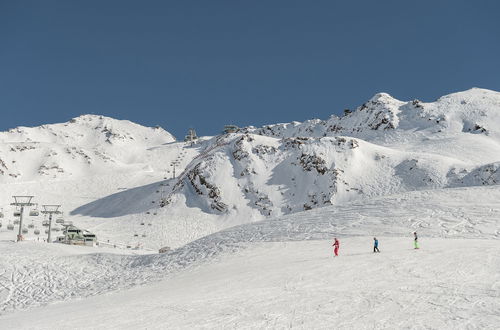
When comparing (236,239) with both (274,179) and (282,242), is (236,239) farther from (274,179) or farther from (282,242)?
(274,179)

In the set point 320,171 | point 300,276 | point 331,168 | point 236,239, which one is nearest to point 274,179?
point 320,171

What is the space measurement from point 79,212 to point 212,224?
3096cm

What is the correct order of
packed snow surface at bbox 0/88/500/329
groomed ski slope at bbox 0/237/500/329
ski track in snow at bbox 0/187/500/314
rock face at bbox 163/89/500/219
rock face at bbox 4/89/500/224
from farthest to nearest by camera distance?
rock face at bbox 4/89/500/224 < rock face at bbox 163/89/500/219 < ski track in snow at bbox 0/187/500/314 < packed snow surface at bbox 0/88/500/329 < groomed ski slope at bbox 0/237/500/329

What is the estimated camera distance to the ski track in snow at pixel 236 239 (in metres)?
35.4

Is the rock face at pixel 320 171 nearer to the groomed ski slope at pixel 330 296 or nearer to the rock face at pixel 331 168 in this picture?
the rock face at pixel 331 168

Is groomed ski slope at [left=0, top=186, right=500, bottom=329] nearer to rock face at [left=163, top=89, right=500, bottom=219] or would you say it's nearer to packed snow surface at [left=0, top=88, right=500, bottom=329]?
packed snow surface at [left=0, top=88, right=500, bottom=329]

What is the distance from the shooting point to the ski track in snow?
35.4 metres

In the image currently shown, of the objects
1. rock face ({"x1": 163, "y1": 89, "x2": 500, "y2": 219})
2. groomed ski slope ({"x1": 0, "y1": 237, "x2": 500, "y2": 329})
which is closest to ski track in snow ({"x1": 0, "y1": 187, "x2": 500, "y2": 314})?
groomed ski slope ({"x1": 0, "y1": 237, "x2": 500, "y2": 329})

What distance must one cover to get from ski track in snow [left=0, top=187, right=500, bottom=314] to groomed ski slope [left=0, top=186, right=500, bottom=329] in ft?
0.42

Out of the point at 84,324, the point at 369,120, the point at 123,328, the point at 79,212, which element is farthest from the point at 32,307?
the point at 369,120

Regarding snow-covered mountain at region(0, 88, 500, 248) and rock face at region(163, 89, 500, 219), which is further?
rock face at region(163, 89, 500, 219)

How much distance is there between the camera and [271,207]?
78.5m

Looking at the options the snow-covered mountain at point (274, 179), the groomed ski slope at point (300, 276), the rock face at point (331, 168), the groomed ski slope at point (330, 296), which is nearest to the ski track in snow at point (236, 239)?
the groomed ski slope at point (300, 276)

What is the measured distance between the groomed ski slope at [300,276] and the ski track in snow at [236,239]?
13 centimetres
